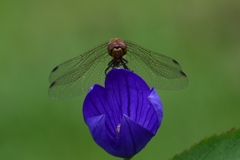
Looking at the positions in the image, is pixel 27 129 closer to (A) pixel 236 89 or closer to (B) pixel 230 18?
(A) pixel 236 89

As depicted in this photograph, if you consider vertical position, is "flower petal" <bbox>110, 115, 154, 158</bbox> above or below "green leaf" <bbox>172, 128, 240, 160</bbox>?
above

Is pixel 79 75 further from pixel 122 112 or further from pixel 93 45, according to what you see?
pixel 93 45

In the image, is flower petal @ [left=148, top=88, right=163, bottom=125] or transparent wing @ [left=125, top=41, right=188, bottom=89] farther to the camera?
transparent wing @ [left=125, top=41, right=188, bottom=89]

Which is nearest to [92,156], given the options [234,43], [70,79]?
[70,79]

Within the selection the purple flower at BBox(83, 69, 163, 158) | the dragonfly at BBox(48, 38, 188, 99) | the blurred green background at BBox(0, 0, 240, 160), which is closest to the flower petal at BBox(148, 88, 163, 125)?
the purple flower at BBox(83, 69, 163, 158)

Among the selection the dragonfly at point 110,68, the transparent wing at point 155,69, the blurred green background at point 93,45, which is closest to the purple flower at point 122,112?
the dragonfly at point 110,68

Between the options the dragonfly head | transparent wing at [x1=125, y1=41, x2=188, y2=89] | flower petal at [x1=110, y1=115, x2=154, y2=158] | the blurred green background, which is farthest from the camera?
the blurred green background

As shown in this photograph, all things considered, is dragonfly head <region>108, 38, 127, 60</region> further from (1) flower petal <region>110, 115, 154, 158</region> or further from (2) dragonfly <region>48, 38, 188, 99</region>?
(1) flower petal <region>110, 115, 154, 158</region>
